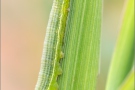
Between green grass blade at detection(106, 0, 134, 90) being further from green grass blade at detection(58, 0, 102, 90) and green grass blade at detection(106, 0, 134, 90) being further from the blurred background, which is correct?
the blurred background

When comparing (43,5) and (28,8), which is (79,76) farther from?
(28,8)

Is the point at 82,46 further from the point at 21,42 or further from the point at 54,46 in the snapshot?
the point at 21,42

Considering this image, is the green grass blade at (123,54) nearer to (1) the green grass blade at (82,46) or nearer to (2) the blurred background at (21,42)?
(1) the green grass blade at (82,46)

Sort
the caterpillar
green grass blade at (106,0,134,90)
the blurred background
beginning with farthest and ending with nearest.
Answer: the blurred background → the caterpillar → green grass blade at (106,0,134,90)

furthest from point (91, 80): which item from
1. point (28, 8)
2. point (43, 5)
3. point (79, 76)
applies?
point (28, 8)

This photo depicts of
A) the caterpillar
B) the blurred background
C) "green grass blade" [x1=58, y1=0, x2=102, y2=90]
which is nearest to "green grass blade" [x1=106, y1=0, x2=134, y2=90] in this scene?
"green grass blade" [x1=58, y1=0, x2=102, y2=90]
